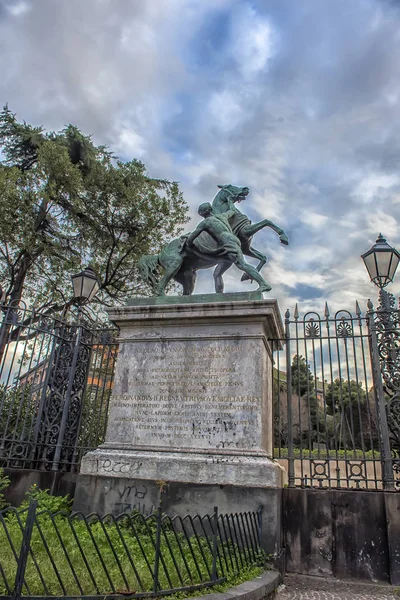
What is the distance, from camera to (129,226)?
55.7 feet

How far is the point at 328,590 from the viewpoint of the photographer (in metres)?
5.49

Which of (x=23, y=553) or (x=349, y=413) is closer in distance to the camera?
(x=23, y=553)

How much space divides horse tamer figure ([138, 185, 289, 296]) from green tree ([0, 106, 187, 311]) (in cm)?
811

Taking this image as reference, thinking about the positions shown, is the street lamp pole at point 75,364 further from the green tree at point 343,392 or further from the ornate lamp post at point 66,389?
the green tree at point 343,392

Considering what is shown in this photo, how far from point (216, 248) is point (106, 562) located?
5197mm

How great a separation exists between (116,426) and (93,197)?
11.7 metres

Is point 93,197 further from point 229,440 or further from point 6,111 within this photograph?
point 229,440

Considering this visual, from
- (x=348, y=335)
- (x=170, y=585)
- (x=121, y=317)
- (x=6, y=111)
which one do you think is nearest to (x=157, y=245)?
(x=6, y=111)

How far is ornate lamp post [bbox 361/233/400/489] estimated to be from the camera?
6.58 metres

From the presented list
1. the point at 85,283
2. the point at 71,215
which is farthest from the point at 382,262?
the point at 71,215

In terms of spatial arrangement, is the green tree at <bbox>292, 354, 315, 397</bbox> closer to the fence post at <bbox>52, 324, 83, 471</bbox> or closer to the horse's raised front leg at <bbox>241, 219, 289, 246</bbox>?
the horse's raised front leg at <bbox>241, 219, 289, 246</bbox>

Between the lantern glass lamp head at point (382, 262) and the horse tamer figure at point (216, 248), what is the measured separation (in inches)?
59.1

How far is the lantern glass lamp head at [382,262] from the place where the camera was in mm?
7414

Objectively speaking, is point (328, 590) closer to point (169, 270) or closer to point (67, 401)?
point (67, 401)
